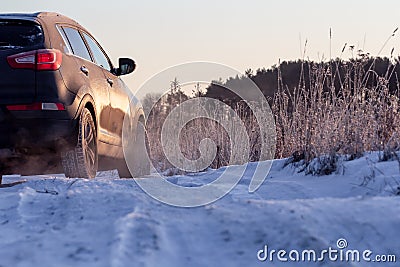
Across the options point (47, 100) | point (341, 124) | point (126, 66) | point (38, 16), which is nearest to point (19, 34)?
point (38, 16)

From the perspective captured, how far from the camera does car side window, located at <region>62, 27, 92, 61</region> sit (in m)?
6.02

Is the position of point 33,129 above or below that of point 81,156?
above

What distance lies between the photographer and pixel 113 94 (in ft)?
23.0

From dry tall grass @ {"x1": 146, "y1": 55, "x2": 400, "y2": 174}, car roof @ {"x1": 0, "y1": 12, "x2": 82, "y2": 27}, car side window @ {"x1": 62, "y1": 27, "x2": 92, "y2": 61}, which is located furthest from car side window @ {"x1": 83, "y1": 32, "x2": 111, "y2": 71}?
dry tall grass @ {"x1": 146, "y1": 55, "x2": 400, "y2": 174}

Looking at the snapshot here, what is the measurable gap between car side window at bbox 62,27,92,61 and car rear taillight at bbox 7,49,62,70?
635 mm

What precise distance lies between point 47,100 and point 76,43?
1175 mm

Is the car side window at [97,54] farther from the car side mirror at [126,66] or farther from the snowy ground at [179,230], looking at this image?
the snowy ground at [179,230]

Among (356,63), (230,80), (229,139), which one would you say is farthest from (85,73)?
(230,80)

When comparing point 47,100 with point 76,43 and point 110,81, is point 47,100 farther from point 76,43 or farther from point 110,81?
point 110,81

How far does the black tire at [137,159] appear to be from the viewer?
7.94m

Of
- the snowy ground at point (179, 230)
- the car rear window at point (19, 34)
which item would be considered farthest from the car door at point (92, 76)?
the snowy ground at point (179, 230)

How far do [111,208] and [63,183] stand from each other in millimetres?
1326

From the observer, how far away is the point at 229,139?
9.79m

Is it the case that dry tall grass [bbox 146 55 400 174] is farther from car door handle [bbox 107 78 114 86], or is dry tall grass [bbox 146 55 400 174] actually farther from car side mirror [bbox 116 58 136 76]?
car door handle [bbox 107 78 114 86]
